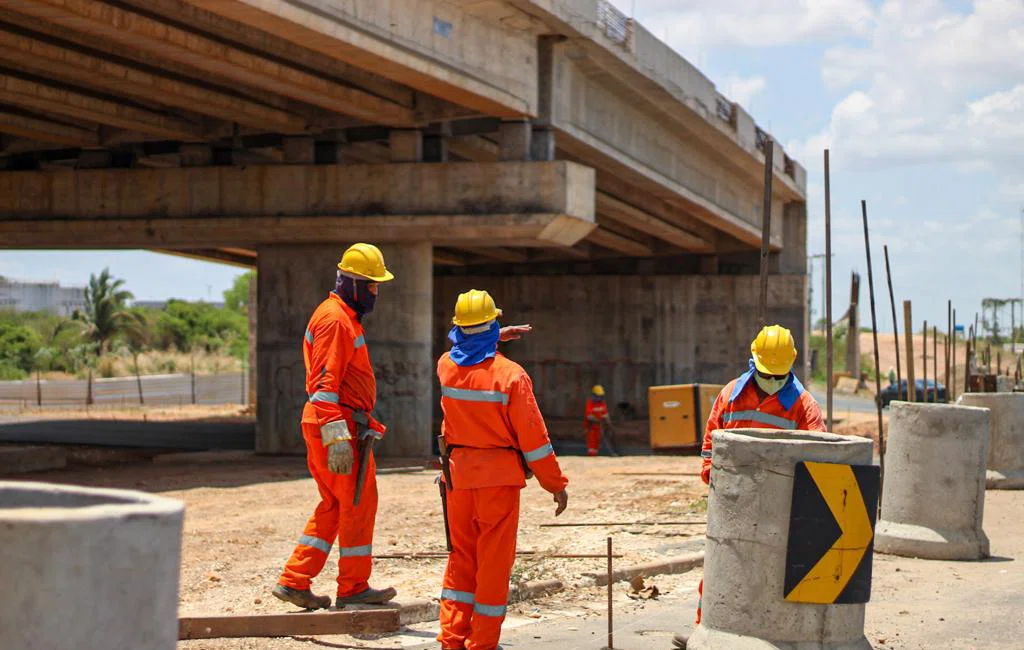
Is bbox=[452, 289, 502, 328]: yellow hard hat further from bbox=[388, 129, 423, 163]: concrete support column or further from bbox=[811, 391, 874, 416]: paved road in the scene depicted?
bbox=[811, 391, 874, 416]: paved road

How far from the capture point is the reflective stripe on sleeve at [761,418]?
713 centimetres

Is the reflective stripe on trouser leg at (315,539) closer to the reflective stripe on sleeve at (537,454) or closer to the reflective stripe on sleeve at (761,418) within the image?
the reflective stripe on sleeve at (537,454)

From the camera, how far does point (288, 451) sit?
21.3 metres

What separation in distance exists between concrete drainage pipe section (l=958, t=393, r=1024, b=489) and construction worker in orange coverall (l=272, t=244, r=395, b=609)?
35.3 ft

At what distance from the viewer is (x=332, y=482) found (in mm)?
7352

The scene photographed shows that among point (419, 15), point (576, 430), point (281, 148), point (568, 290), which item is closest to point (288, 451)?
point (281, 148)

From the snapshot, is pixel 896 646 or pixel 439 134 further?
pixel 439 134

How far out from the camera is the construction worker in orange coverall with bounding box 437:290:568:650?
636cm

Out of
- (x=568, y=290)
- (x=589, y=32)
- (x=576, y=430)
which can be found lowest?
(x=576, y=430)

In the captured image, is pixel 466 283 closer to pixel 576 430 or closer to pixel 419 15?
pixel 576 430

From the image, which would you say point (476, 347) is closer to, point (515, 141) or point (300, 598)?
point (300, 598)

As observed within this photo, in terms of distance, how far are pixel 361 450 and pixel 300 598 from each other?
2.83 ft

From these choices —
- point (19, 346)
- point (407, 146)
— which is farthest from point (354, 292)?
point (19, 346)

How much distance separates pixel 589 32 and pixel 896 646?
47.9 feet
